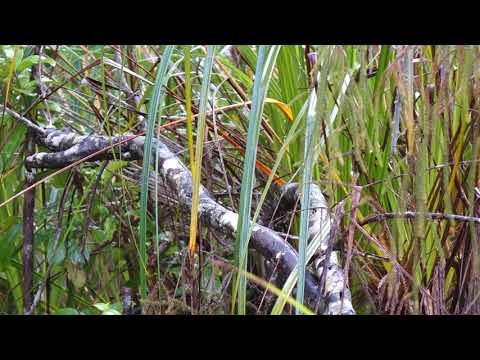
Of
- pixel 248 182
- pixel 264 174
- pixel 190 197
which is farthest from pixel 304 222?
pixel 264 174

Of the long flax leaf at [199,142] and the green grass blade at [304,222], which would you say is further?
the long flax leaf at [199,142]

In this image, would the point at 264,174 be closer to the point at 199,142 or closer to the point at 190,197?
the point at 190,197

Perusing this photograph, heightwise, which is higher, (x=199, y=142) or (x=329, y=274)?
(x=199, y=142)

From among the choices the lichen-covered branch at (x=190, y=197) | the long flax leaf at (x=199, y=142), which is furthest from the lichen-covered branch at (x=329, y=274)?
the long flax leaf at (x=199, y=142)

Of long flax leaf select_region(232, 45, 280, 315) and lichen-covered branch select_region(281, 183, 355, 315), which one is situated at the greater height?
long flax leaf select_region(232, 45, 280, 315)

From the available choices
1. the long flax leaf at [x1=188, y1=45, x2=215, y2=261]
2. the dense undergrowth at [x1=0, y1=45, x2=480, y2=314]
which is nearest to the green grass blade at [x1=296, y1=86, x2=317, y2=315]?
the dense undergrowth at [x1=0, y1=45, x2=480, y2=314]

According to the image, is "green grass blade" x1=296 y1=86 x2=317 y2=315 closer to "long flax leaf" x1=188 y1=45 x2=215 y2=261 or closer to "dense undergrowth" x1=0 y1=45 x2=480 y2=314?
"dense undergrowth" x1=0 y1=45 x2=480 y2=314

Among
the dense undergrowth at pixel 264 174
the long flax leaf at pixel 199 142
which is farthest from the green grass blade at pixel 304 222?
the long flax leaf at pixel 199 142

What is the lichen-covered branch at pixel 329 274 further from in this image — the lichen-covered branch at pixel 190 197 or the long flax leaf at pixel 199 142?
the long flax leaf at pixel 199 142

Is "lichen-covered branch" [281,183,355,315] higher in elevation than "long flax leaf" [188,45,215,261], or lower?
lower

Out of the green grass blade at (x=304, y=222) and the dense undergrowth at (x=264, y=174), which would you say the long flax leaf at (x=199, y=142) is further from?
the green grass blade at (x=304, y=222)

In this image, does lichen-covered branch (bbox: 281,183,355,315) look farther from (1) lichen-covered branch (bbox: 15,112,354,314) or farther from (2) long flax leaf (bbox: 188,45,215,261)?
(2) long flax leaf (bbox: 188,45,215,261)

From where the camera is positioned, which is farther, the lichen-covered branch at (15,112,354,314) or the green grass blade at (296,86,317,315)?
the lichen-covered branch at (15,112,354,314)

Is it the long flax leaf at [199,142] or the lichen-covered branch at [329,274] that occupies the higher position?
the long flax leaf at [199,142]
